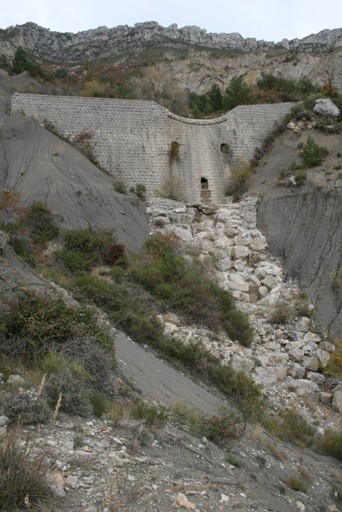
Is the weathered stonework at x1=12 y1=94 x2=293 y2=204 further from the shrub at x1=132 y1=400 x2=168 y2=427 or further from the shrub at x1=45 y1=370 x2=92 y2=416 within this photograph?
the shrub at x1=45 y1=370 x2=92 y2=416

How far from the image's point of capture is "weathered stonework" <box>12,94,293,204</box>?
1936 cm

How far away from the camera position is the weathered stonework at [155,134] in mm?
19359

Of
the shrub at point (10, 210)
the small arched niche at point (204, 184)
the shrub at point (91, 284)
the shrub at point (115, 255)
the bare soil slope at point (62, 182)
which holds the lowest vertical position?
the shrub at point (91, 284)

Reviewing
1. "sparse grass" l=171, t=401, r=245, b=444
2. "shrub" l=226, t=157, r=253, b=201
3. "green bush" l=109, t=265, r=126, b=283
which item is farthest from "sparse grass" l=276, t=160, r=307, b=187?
"sparse grass" l=171, t=401, r=245, b=444

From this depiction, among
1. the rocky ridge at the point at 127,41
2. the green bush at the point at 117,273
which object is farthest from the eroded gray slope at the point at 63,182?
the rocky ridge at the point at 127,41

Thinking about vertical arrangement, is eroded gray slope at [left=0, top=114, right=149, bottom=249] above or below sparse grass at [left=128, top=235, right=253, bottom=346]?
above

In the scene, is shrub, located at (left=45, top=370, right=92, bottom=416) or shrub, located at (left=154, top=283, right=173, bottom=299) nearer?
shrub, located at (left=45, top=370, right=92, bottom=416)

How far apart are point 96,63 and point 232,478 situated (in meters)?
57.4

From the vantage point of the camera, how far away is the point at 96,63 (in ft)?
170

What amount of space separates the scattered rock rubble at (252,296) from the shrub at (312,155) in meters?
3.11

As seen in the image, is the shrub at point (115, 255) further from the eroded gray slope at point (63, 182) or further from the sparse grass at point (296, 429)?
the sparse grass at point (296, 429)

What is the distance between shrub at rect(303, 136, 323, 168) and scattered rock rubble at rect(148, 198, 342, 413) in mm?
3114

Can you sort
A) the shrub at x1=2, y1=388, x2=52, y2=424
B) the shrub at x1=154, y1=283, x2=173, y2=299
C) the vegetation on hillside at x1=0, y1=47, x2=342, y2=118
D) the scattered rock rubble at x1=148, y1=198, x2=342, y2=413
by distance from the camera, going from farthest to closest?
the vegetation on hillside at x1=0, y1=47, x2=342, y2=118, the shrub at x1=154, y1=283, x2=173, y2=299, the scattered rock rubble at x1=148, y1=198, x2=342, y2=413, the shrub at x1=2, y1=388, x2=52, y2=424

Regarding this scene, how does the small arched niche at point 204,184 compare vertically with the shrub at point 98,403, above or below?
above
